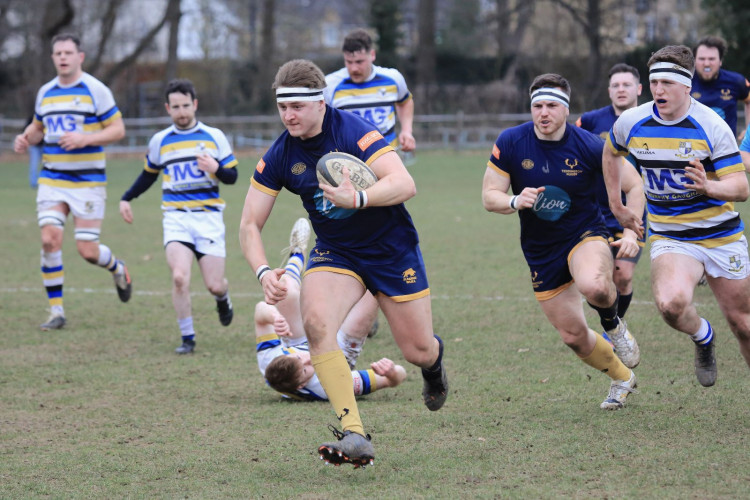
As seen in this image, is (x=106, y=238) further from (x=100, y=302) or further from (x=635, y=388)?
(x=635, y=388)

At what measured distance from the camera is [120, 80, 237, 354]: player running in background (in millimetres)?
8133

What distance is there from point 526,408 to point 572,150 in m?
1.64

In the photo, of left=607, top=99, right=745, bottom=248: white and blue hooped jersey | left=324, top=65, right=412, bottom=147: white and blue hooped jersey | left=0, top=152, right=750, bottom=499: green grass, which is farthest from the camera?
left=324, top=65, right=412, bottom=147: white and blue hooped jersey

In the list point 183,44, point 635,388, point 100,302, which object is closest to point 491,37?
point 183,44

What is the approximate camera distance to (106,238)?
15109 millimetres

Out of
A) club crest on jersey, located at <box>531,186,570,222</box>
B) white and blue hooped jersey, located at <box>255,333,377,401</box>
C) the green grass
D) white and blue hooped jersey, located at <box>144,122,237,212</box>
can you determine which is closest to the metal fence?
the green grass

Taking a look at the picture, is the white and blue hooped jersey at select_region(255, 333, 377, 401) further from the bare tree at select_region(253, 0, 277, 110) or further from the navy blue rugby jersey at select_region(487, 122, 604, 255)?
the bare tree at select_region(253, 0, 277, 110)

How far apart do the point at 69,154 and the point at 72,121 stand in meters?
0.32

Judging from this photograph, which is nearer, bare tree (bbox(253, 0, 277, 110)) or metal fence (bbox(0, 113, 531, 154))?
metal fence (bbox(0, 113, 531, 154))

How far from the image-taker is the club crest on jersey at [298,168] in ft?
17.0

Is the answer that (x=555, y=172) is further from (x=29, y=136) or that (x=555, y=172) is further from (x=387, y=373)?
(x=29, y=136)

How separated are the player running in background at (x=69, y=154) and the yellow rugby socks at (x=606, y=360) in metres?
5.18

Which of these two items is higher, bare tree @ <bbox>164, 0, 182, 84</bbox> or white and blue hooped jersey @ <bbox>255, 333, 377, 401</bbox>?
bare tree @ <bbox>164, 0, 182, 84</bbox>

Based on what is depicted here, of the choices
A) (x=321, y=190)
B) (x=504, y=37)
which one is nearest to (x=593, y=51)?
(x=504, y=37)
